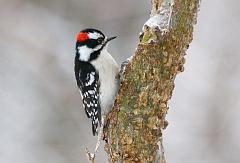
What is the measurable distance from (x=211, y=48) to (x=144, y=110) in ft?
17.5

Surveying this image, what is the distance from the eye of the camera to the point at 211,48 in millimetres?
8672

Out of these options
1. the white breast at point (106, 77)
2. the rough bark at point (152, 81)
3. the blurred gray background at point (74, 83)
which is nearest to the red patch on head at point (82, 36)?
the white breast at point (106, 77)

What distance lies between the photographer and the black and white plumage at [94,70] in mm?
4324

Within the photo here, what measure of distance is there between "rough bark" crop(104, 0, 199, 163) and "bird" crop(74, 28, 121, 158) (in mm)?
727

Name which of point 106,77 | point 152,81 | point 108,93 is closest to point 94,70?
point 106,77

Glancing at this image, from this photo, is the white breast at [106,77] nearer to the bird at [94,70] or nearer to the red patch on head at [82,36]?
the bird at [94,70]

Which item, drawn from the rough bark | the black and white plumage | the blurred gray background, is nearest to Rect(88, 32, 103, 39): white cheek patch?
the black and white plumage

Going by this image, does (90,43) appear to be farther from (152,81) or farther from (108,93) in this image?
(152,81)

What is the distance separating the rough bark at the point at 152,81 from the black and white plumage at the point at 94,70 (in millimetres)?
724

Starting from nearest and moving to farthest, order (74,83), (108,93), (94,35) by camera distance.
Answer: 1. (108,93)
2. (94,35)
3. (74,83)

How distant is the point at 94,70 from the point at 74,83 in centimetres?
393

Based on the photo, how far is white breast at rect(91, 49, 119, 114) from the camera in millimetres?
4207

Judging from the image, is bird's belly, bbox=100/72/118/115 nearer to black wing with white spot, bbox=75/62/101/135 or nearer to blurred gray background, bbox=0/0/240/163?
black wing with white spot, bbox=75/62/101/135

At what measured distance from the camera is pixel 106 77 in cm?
433
